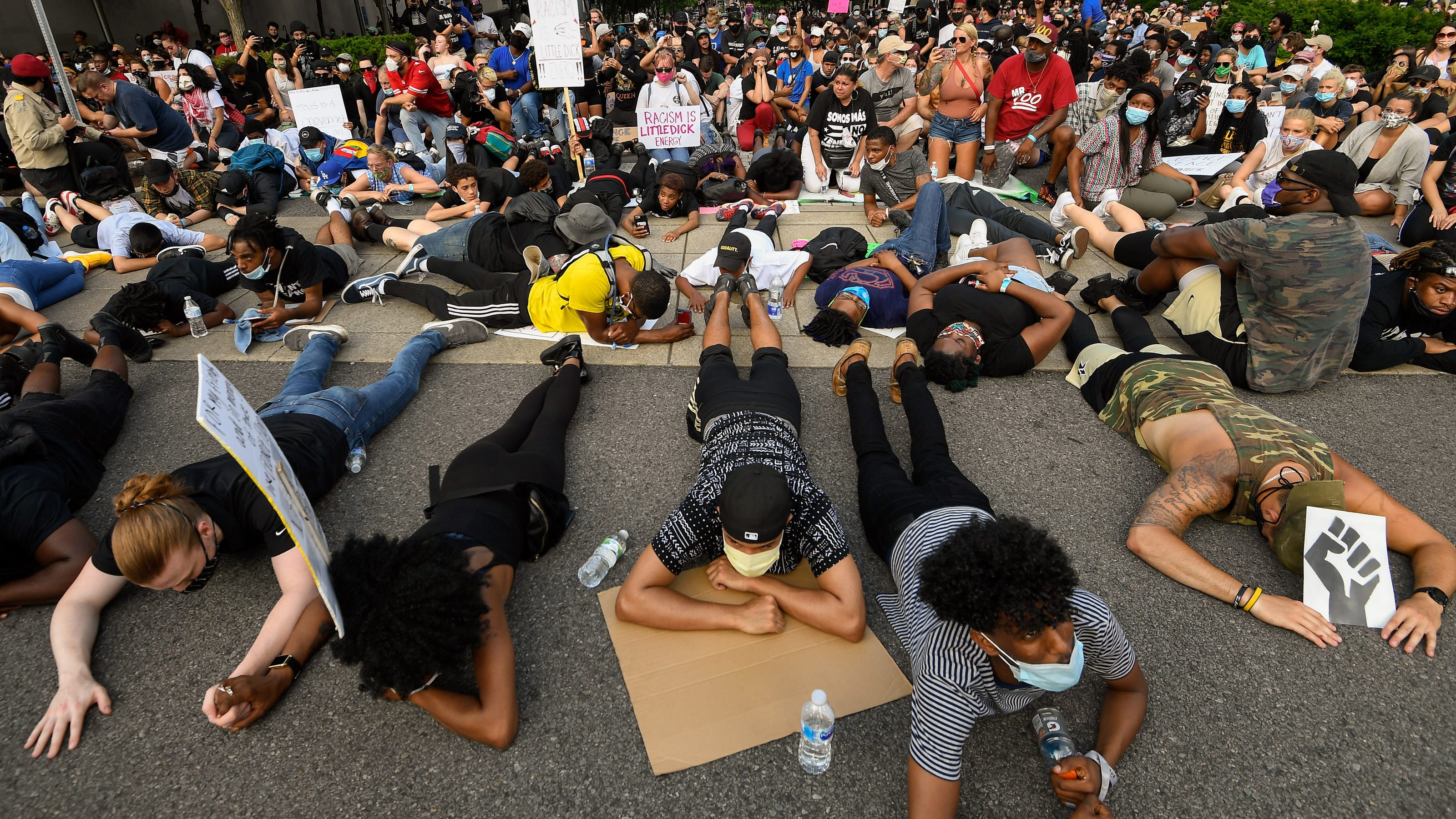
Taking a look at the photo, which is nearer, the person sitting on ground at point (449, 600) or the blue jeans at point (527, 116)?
the person sitting on ground at point (449, 600)

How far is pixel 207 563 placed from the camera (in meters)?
2.68

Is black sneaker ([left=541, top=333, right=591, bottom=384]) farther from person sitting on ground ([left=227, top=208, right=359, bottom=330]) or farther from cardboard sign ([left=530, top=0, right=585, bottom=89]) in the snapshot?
cardboard sign ([left=530, top=0, right=585, bottom=89])

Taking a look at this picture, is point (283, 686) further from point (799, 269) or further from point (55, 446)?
point (799, 269)

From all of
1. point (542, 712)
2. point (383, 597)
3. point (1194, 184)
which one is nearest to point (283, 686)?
point (383, 597)

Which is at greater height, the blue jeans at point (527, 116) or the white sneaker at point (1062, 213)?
the blue jeans at point (527, 116)

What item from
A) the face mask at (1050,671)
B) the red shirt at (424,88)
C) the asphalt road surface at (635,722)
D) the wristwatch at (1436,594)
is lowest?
the asphalt road surface at (635,722)

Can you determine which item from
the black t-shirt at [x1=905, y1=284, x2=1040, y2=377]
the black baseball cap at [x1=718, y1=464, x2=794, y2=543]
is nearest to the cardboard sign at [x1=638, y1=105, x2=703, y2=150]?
the black t-shirt at [x1=905, y1=284, x2=1040, y2=377]

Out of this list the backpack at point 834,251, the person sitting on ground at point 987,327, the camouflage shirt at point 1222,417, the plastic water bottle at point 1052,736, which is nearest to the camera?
the plastic water bottle at point 1052,736

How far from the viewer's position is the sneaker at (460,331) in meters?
4.89

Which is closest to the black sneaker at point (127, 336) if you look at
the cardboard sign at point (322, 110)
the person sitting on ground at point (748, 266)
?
the person sitting on ground at point (748, 266)

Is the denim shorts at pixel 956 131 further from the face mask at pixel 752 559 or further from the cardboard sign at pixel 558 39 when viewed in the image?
the face mask at pixel 752 559

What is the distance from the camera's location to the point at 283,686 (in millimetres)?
2605

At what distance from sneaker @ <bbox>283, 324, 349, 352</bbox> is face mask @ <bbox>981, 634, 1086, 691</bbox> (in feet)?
15.6

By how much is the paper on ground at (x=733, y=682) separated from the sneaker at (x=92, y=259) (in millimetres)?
6980
